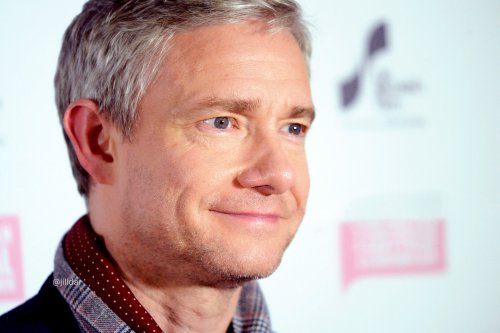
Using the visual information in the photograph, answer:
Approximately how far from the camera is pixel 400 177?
1.71 metres

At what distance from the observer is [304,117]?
1.19 meters

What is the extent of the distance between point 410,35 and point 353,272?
650 millimetres

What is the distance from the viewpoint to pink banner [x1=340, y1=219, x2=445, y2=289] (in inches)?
66.1

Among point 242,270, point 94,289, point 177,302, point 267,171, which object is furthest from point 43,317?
point 267,171

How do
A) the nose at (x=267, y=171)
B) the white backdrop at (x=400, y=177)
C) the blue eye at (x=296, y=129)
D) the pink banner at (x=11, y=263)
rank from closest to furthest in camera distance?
the nose at (x=267, y=171), the blue eye at (x=296, y=129), the pink banner at (x=11, y=263), the white backdrop at (x=400, y=177)

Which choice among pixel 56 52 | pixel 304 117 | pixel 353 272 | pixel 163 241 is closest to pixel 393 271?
pixel 353 272

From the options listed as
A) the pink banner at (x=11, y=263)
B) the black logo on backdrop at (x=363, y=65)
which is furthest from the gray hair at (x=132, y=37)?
the black logo on backdrop at (x=363, y=65)

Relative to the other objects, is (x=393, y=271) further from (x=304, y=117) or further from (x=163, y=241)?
(x=163, y=241)

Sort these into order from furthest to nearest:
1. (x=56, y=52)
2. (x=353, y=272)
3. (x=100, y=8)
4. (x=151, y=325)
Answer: (x=353, y=272) < (x=56, y=52) < (x=100, y=8) < (x=151, y=325)

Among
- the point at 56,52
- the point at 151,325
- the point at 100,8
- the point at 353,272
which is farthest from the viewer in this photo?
the point at 353,272

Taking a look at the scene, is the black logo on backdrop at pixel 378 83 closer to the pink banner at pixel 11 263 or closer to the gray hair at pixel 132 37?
the gray hair at pixel 132 37

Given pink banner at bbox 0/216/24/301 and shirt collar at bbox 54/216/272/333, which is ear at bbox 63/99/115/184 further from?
pink banner at bbox 0/216/24/301

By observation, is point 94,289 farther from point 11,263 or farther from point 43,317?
point 11,263

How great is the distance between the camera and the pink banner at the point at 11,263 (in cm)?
138
